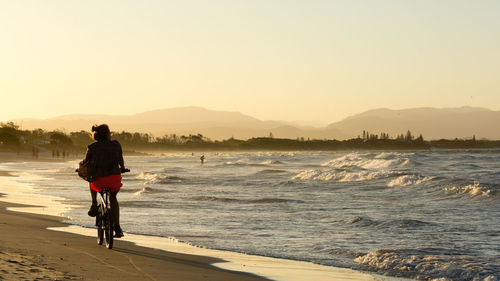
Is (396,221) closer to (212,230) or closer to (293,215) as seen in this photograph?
(293,215)

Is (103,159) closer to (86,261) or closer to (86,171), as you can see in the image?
(86,171)

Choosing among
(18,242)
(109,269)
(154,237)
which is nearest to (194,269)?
(109,269)

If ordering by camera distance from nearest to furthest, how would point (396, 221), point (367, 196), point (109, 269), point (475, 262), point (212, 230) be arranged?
point (109, 269)
point (475, 262)
point (212, 230)
point (396, 221)
point (367, 196)

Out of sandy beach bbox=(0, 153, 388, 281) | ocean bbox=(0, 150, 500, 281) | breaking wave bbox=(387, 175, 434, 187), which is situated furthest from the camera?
breaking wave bbox=(387, 175, 434, 187)

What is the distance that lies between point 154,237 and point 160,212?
5215 millimetres

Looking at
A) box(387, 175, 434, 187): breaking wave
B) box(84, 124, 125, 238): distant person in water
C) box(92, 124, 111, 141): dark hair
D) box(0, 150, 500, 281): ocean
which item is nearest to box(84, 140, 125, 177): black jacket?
box(84, 124, 125, 238): distant person in water

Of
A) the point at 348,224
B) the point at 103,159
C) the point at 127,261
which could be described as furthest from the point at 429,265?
the point at 348,224

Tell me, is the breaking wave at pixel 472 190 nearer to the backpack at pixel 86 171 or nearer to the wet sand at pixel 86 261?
the wet sand at pixel 86 261

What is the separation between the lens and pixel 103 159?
32.3 ft

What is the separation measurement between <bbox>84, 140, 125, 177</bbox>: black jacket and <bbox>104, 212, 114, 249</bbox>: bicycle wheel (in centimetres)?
66

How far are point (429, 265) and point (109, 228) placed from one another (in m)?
4.90

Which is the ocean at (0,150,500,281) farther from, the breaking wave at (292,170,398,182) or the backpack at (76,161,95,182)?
the breaking wave at (292,170,398,182)

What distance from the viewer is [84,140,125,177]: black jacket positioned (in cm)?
985

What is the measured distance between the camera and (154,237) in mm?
12680
